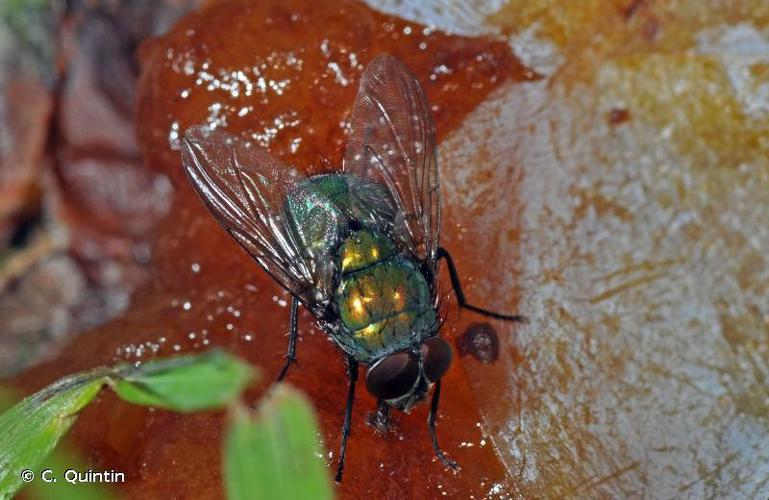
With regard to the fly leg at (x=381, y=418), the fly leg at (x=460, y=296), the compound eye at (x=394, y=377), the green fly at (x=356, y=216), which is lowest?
the fly leg at (x=381, y=418)

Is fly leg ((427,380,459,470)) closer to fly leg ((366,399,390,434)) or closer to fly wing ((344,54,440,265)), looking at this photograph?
fly leg ((366,399,390,434))

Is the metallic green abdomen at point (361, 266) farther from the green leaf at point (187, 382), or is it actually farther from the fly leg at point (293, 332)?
the green leaf at point (187, 382)

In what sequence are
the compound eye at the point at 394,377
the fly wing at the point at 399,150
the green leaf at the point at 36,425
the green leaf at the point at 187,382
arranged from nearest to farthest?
the green leaf at the point at 187,382 → the green leaf at the point at 36,425 → the compound eye at the point at 394,377 → the fly wing at the point at 399,150

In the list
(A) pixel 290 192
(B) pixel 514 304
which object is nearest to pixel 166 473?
(A) pixel 290 192

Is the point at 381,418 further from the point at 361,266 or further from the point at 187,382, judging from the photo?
the point at 187,382

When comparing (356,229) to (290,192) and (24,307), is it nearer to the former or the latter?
(290,192)

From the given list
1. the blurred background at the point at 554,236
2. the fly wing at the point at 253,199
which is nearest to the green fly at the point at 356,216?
the fly wing at the point at 253,199

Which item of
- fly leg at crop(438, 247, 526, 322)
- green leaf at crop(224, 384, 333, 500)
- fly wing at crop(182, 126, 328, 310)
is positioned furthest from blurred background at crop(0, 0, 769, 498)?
green leaf at crop(224, 384, 333, 500)
